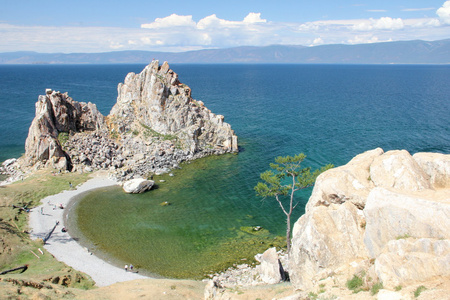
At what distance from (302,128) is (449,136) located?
44.2 metres

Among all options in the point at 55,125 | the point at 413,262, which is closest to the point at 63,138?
the point at 55,125

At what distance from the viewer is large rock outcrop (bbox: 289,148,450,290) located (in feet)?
64.1

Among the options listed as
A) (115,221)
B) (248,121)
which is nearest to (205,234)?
(115,221)

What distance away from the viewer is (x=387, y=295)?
744 inches

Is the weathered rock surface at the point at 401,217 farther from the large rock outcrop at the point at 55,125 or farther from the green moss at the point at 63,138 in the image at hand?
the green moss at the point at 63,138

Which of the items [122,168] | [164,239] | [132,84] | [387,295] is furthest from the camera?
[132,84]

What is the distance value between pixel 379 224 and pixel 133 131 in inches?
2974

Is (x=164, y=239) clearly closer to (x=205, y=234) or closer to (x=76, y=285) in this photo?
(x=205, y=234)

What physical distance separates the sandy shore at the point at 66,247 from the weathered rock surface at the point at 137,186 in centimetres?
965

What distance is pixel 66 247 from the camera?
1873 inches

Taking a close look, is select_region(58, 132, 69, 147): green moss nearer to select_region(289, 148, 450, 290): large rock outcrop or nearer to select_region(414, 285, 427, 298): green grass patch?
select_region(289, 148, 450, 290): large rock outcrop

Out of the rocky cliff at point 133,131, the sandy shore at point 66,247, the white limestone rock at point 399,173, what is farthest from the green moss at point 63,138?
the white limestone rock at point 399,173

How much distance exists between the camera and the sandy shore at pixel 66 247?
41.7 meters

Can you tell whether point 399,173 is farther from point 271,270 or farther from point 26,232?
point 26,232
